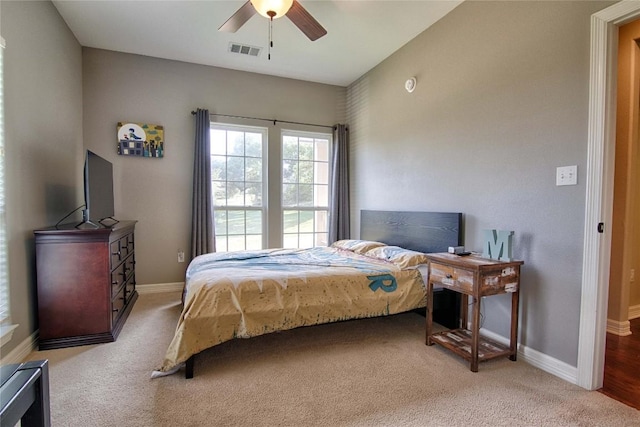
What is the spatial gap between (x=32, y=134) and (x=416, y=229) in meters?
3.33

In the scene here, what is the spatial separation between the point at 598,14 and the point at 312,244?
3.71m

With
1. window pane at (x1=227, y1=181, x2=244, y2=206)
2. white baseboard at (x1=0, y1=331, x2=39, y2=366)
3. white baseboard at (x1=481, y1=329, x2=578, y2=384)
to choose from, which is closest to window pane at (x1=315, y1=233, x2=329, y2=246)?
window pane at (x1=227, y1=181, x2=244, y2=206)

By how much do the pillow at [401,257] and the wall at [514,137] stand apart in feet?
1.36

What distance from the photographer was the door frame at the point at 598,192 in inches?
69.8

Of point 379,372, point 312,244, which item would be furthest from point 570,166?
point 312,244

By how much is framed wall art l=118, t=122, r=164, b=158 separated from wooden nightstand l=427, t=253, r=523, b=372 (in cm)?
335

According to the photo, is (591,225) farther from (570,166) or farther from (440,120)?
(440,120)

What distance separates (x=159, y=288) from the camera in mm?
3865

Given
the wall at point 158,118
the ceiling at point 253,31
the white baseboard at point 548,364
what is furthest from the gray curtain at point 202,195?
the white baseboard at point 548,364

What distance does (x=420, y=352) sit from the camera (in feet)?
7.48

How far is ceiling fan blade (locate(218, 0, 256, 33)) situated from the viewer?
221cm

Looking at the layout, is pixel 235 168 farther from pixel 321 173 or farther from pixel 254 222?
pixel 321 173

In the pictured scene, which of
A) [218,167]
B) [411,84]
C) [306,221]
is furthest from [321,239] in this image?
[411,84]

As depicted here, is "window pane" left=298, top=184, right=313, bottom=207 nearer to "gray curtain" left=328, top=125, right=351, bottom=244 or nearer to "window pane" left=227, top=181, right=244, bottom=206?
"gray curtain" left=328, top=125, right=351, bottom=244
